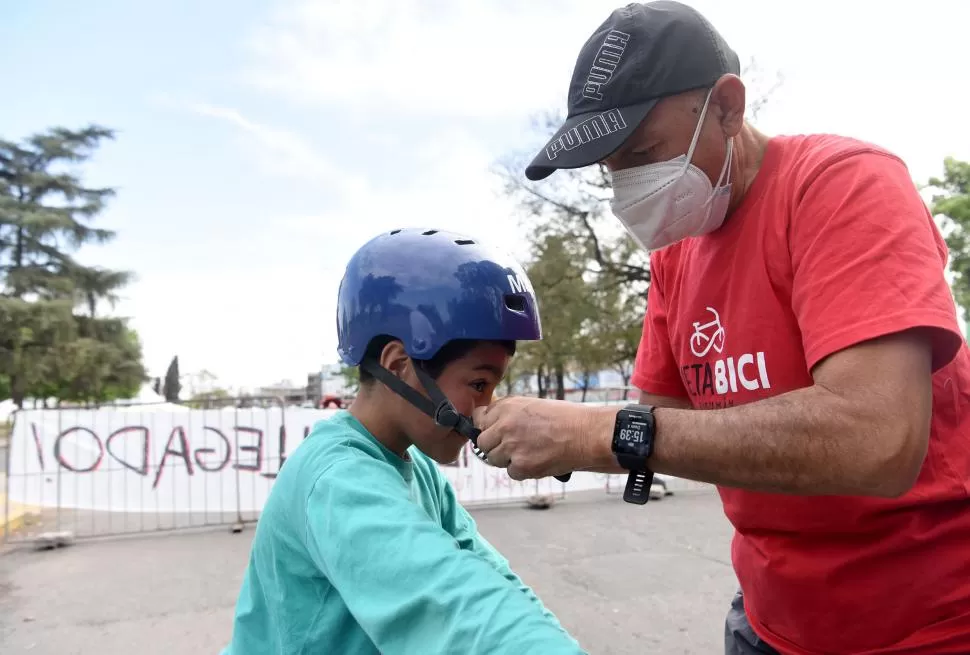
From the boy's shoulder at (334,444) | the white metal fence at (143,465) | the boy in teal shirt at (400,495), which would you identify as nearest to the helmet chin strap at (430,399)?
the boy in teal shirt at (400,495)

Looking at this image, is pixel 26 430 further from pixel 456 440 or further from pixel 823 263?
pixel 823 263

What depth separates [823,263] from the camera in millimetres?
1501

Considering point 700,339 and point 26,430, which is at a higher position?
point 700,339

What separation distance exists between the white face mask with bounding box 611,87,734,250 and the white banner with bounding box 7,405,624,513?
7032 mm

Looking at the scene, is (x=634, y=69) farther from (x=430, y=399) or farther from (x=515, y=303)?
(x=430, y=399)

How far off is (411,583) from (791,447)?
0.75m

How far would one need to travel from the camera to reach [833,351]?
141 centimetres

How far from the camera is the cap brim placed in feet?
5.91

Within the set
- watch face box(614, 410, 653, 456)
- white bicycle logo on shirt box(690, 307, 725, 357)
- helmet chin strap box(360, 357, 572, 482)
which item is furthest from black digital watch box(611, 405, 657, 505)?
white bicycle logo on shirt box(690, 307, 725, 357)

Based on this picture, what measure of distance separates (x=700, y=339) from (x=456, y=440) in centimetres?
74

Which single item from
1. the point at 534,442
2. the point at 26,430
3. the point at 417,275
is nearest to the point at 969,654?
the point at 534,442

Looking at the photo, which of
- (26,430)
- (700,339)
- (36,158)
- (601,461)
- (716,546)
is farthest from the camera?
(36,158)

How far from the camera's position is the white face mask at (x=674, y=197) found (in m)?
1.93

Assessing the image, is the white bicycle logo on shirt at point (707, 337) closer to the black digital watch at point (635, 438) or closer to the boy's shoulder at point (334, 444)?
the black digital watch at point (635, 438)
